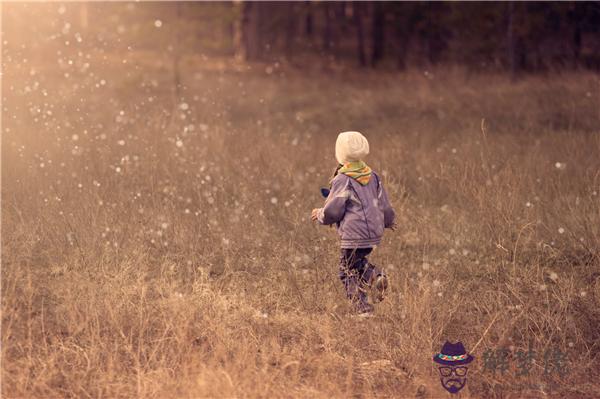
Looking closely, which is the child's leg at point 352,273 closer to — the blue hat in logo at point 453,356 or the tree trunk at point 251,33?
the blue hat in logo at point 453,356

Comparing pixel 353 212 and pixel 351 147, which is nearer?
pixel 351 147

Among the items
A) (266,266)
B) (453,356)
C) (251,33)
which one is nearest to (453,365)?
(453,356)

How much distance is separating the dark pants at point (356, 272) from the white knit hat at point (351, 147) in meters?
0.55

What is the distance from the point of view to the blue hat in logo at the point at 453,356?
403 centimetres

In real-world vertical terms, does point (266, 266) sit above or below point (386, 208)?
below

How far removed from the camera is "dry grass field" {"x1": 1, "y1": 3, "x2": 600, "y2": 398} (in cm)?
402

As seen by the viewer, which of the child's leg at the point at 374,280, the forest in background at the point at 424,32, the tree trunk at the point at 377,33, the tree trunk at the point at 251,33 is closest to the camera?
the child's leg at the point at 374,280

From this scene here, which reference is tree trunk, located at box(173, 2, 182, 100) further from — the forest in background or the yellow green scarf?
the yellow green scarf

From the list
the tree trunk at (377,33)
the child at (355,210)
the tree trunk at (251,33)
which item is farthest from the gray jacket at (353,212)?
the tree trunk at (377,33)

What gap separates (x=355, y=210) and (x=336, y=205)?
0.14 metres

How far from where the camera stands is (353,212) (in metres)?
4.79

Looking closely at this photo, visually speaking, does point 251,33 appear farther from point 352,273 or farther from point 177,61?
point 352,273

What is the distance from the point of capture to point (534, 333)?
14.4 feet

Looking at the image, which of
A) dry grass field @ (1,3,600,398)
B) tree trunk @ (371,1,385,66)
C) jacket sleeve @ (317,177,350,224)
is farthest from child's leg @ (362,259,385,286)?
tree trunk @ (371,1,385,66)
